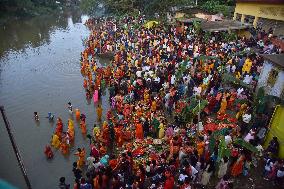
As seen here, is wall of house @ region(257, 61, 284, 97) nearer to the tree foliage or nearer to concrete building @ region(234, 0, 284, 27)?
concrete building @ region(234, 0, 284, 27)

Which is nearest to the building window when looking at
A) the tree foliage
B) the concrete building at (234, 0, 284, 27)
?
the concrete building at (234, 0, 284, 27)

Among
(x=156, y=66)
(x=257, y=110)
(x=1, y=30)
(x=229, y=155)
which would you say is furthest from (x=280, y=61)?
(x=1, y=30)

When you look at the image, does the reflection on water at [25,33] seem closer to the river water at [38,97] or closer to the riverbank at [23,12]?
the river water at [38,97]

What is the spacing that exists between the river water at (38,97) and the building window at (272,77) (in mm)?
8257

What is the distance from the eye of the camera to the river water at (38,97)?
12.1m

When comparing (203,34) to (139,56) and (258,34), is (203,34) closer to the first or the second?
(258,34)

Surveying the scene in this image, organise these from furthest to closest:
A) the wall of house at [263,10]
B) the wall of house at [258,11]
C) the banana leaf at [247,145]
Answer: the wall of house at [258,11]
the wall of house at [263,10]
the banana leaf at [247,145]

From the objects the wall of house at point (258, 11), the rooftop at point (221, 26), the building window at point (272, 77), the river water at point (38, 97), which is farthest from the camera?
the rooftop at point (221, 26)

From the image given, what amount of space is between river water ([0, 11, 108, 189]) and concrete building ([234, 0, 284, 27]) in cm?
1404

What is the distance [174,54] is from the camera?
20.8 m

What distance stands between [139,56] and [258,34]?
848cm

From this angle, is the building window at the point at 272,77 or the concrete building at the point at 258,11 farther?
the concrete building at the point at 258,11

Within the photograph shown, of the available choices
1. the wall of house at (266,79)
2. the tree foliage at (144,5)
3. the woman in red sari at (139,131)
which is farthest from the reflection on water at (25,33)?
the wall of house at (266,79)

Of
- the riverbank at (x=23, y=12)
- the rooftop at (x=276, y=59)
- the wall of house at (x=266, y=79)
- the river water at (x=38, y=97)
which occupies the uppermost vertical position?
the rooftop at (x=276, y=59)
